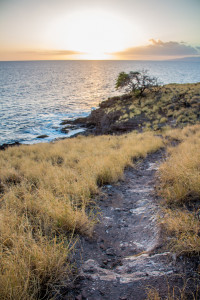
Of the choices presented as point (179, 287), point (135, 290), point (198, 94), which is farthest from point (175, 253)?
point (198, 94)

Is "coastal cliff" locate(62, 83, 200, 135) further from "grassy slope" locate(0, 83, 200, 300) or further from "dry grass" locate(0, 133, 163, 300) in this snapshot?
"dry grass" locate(0, 133, 163, 300)

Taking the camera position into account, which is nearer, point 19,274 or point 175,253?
point 19,274

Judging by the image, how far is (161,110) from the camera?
23.5m

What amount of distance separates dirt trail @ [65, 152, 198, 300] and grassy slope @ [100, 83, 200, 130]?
14.8 meters

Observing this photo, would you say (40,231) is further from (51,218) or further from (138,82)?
(138,82)

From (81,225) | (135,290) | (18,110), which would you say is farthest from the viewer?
(18,110)

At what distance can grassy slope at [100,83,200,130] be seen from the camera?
62.9ft

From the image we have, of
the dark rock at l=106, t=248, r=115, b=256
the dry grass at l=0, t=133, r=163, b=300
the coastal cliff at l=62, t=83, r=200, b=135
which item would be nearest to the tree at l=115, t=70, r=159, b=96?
the coastal cliff at l=62, t=83, r=200, b=135

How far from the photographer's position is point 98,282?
83.7 inches

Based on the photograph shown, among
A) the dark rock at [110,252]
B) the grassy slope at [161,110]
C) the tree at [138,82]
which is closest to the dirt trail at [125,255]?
the dark rock at [110,252]

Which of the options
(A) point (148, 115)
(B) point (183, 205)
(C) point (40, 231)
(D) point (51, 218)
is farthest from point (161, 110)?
(C) point (40, 231)

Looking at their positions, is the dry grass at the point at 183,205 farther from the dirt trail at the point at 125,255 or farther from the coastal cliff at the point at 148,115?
the coastal cliff at the point at 148,115

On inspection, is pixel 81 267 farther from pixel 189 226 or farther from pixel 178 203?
pixel 178 203

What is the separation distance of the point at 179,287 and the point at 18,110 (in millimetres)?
34587
